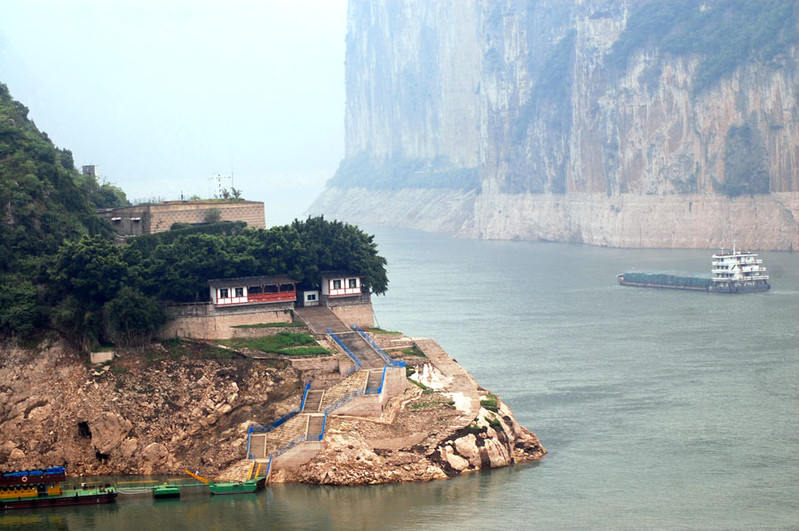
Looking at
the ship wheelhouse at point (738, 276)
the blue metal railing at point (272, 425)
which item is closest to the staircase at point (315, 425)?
the blue metal railing at point (272, 425)

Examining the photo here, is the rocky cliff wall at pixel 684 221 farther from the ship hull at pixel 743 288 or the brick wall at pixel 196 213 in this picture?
the brick wall at pixel 196 213

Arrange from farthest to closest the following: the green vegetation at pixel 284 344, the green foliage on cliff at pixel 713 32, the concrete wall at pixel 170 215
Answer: the green foliage on cliff at pixel 713 32 → the concrete wall at pixel 170 215 → the green vegetation at pixel 284 344

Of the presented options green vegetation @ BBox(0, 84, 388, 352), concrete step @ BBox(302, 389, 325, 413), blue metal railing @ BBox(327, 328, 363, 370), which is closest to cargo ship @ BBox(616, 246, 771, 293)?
green vegetation @ BBox(0, 84, 388, 352)

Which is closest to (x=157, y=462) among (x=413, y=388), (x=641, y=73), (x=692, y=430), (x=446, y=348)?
(x=413, y=388)

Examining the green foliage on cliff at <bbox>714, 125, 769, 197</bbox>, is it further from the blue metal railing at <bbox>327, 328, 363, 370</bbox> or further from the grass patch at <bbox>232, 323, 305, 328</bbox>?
the blue metal railing at <bbox>327, 328, 363, 370</bbox>

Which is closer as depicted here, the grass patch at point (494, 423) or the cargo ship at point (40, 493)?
the cargo ship at point (40, 493)

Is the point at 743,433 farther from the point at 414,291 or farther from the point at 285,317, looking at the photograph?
the point at 414,291
